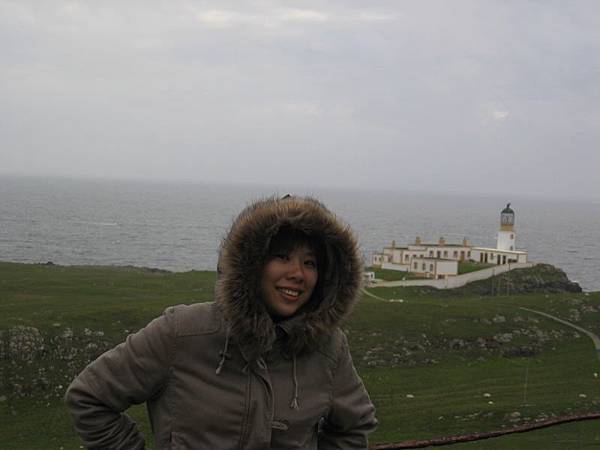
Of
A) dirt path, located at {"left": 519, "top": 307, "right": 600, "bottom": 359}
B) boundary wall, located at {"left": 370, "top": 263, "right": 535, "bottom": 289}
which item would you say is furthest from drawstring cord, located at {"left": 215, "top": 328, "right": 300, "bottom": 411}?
boundary wall, located at {"left": 370, "top": 263, "right": 535, "bottom": 289}

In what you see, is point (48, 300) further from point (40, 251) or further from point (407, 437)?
point (40, 251)

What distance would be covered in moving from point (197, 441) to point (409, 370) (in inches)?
1125

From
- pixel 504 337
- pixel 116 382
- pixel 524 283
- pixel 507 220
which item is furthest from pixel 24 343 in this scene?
pixel 507 220

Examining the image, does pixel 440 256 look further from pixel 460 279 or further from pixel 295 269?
pixel 295 269

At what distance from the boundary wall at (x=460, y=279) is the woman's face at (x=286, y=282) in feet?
167

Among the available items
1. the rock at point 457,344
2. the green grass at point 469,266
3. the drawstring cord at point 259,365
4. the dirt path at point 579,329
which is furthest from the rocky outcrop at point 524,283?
the drawstring cord at point 259,365

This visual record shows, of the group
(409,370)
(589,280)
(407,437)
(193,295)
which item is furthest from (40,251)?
(407,437)

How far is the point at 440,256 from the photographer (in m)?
73.7

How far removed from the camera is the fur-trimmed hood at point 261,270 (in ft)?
15.8

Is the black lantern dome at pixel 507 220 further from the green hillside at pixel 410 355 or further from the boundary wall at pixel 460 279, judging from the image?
the green hillside at pixel 410 355

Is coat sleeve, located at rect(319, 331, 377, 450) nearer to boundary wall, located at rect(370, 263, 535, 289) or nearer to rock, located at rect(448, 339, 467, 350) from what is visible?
rock, located at rect(448, 339, 467, 350)

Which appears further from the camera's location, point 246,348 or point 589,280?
point 589,280

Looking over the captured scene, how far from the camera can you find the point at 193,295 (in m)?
45.6

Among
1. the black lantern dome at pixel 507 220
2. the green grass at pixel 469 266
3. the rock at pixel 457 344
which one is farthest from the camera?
the black lantern dome at pixel 507 220
